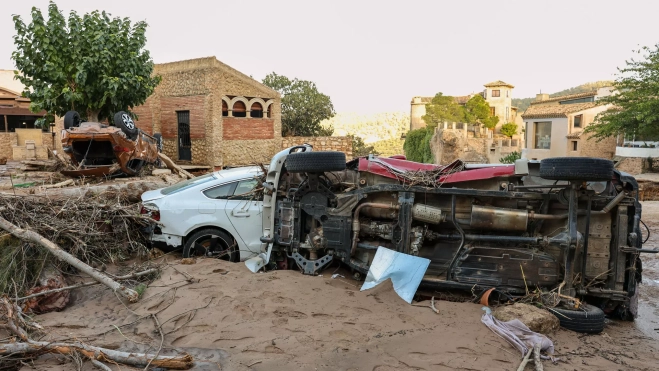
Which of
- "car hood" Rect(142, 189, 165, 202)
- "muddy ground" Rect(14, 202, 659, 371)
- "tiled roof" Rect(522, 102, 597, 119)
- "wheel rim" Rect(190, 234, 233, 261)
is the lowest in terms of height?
"muddy ground" Rect(14, 202, 659, 371)

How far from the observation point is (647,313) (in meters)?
6.67

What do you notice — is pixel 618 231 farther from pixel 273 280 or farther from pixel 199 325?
pixel 199 325

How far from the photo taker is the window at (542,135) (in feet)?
150

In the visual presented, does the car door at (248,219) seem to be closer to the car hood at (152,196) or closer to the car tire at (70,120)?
the car hood at (152,196)

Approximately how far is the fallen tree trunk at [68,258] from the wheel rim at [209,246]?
1601 mm

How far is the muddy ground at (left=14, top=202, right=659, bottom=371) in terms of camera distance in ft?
15.2

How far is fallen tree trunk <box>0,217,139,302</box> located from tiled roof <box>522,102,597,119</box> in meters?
A: 44.0

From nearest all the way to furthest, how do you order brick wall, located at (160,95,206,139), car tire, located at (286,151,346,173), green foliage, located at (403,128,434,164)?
car tire, located at (286,151,346,173), brick wall, located at (160,95,206,139), green foliage, located at (403,128,434,164)

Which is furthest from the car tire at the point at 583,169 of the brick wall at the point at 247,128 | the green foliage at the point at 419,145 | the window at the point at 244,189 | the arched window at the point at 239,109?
the green foliage at the point at 419,145

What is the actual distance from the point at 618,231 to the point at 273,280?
13.3 feet

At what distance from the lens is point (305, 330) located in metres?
5.20

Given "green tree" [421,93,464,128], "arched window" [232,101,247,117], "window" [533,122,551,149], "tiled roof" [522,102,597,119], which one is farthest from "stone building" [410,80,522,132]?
"arched window" [232,101,247,117]

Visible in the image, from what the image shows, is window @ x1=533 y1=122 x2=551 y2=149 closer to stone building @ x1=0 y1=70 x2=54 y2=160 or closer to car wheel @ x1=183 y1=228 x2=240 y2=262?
stone building @ x1=0 y1=70 x2=54 y2=160

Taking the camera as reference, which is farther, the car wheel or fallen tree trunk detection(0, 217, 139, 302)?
the car wheel
